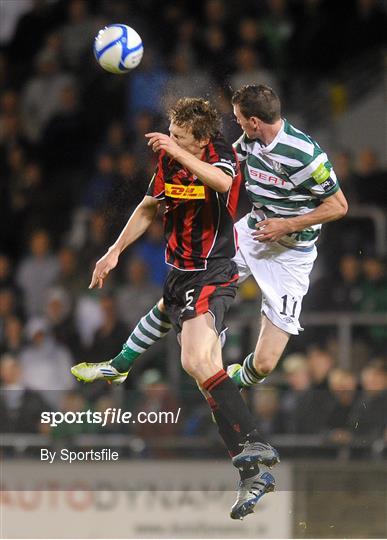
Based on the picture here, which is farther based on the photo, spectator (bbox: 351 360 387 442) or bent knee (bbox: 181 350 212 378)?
spectator (bbox: 351 360 387 442)

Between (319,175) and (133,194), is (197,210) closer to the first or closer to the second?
(133,194)

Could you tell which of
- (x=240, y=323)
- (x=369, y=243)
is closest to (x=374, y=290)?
(x=369, y=243)

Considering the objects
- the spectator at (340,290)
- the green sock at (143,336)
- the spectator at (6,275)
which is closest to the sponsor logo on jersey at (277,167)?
the green sock at (143,336)

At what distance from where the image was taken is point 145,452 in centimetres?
778

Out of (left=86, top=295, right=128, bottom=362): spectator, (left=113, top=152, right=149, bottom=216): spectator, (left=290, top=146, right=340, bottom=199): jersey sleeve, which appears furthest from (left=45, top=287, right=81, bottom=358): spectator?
(left=290, top=146, right=340, bottom=199): jersey sleeve

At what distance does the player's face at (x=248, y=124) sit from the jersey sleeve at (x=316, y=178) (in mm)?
283

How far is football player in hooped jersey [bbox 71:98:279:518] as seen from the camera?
249 inches

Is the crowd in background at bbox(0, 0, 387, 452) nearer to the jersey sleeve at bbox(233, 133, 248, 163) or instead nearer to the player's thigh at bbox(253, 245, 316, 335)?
the jersey sleeve at bbox(233, 133, 248, 163)

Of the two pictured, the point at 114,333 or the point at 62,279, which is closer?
the point at 114,333

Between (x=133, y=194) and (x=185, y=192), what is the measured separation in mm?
479

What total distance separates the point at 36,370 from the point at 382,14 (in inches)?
140

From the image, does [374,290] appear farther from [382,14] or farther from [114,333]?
[382,14]

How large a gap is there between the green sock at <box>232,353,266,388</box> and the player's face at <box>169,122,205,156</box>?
3.74ft

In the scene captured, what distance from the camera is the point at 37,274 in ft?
29.0
